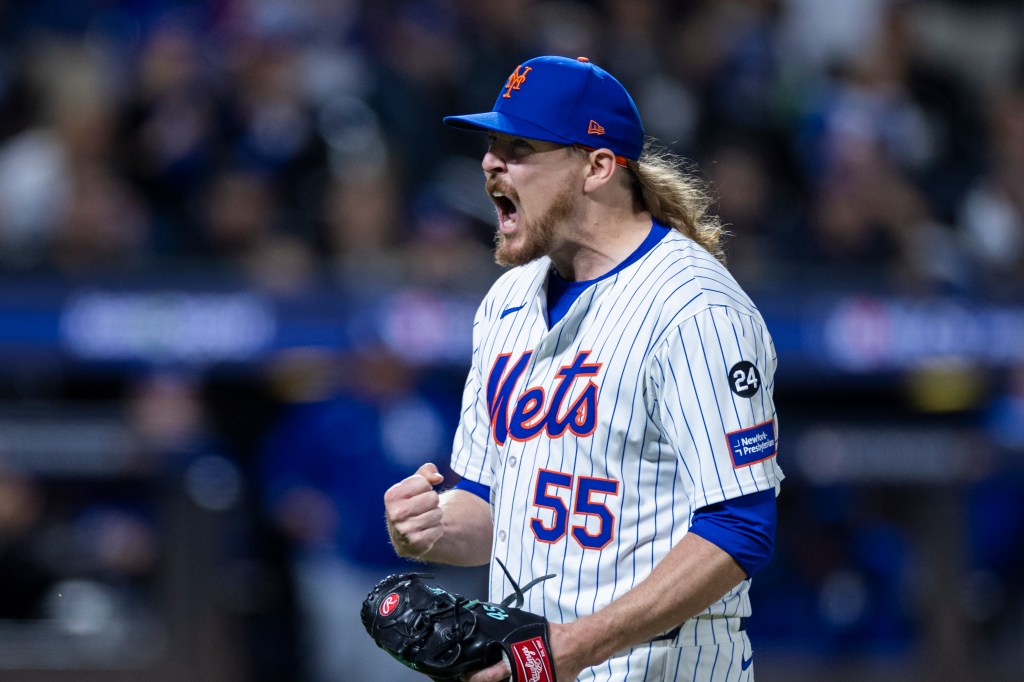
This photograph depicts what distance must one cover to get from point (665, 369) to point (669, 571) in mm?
384

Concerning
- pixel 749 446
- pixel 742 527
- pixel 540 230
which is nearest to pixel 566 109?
pixel 540 230

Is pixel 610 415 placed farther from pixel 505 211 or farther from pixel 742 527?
pixel 505 211

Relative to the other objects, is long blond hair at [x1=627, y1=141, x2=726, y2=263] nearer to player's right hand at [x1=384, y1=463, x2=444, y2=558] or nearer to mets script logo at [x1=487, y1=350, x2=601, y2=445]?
mets script logo at [x1=487, y1=350, x2=601, y2=445]

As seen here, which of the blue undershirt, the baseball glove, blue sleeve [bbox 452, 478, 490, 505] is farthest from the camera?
blue sleeve [bbox 452, 478, 490, 505]

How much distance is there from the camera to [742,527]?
267cm

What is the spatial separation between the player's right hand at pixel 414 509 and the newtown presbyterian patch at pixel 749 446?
60cm

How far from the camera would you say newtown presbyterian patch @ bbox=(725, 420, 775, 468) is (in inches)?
106

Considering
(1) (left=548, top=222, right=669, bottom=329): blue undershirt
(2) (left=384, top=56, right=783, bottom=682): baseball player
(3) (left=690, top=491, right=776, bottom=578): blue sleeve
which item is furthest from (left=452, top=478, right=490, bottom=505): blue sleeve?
(3) (left=690, top=491, right=776, bottom=578): blue sleeve

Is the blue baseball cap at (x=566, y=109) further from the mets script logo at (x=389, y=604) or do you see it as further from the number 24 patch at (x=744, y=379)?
the mets script logo at (x=389, y=604)

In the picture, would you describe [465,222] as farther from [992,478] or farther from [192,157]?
[992,478]

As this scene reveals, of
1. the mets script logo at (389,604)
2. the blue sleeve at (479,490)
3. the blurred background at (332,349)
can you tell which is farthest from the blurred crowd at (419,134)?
the mets script logo at (389,604)

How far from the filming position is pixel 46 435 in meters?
6.21

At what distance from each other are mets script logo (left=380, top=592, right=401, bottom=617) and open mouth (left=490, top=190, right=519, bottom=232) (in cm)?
78

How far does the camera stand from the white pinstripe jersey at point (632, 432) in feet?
8.90
